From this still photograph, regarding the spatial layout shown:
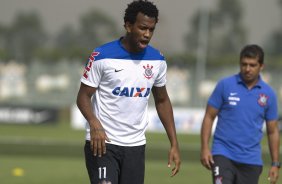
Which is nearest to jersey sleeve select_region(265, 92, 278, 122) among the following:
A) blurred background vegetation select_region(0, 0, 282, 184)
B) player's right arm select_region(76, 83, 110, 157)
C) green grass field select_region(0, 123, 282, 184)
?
player's right arm select_region(76, 83, 110, 157)

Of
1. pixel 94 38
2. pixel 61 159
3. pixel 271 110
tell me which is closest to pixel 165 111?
→ pixel 271 110

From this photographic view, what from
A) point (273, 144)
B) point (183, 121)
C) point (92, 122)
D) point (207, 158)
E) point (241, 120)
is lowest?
point (183, 121)

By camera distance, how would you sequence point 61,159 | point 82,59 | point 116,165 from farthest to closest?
point 82,59
point 61,159
point 116,165

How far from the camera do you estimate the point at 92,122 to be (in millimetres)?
6949

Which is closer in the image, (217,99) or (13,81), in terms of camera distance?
(217,99)

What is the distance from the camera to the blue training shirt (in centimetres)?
869

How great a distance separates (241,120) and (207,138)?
40 centimetres

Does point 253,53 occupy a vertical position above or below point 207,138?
above

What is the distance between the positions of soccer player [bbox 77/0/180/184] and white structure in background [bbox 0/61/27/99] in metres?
31.6

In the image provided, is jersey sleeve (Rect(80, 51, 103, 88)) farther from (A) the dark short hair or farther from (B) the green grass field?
(B) the green grass field

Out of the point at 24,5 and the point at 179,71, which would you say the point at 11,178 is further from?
the point at 24,5

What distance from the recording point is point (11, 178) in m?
14.4

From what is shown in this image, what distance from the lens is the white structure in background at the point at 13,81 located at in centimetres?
3844

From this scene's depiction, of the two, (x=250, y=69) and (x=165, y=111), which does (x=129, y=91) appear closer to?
(x=165, y=111)
